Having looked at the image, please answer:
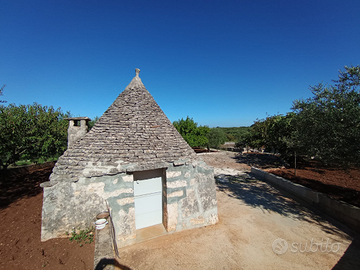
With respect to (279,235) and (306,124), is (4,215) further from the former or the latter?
(306,124)

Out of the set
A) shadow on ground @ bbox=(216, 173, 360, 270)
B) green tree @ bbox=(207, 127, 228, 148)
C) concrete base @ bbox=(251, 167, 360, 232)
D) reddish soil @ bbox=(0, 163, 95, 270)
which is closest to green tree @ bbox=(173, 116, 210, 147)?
green tree @ bbox=(207, 127, 228, 148)

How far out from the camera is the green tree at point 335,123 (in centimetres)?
493

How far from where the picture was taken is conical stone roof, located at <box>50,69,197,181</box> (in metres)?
4.45

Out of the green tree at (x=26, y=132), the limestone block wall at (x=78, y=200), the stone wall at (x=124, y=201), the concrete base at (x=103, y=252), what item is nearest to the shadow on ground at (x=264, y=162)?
the stone wall at (x=124, y=201)

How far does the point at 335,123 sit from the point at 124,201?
7362 mm

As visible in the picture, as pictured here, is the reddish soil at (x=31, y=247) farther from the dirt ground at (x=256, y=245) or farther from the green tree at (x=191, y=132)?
the green tree at (x=191, y=132)

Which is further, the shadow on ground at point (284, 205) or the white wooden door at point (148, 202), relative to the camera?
the white wooden door at point (148, 202)

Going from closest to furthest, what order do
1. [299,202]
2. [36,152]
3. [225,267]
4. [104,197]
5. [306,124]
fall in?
[225,267]
[104,197]
[306,124]
[299,202]
[36,152]

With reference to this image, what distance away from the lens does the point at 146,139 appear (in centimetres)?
543

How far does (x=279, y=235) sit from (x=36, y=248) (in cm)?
712

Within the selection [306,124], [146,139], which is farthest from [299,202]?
[146,139]

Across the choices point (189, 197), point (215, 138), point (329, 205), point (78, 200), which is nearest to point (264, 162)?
point (329, 205)

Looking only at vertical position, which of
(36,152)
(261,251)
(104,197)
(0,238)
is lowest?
(261,251)

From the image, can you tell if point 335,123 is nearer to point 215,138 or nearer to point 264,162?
point 264,162
